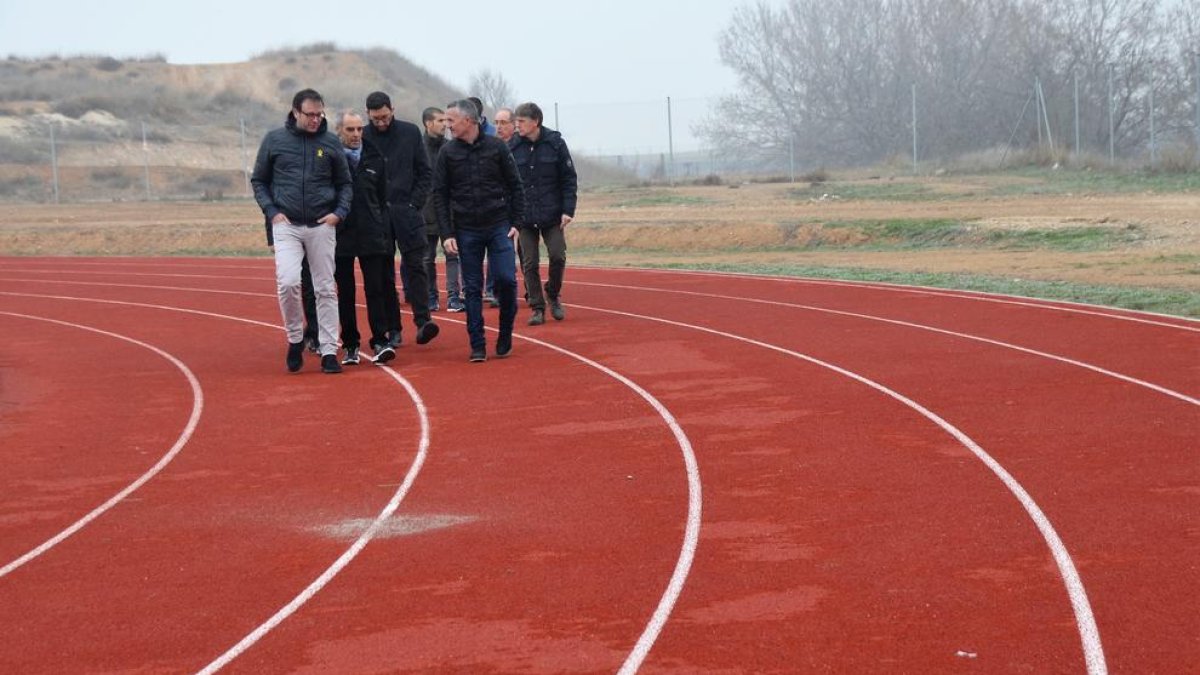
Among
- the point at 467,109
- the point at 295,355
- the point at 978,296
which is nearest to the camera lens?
the point at 295,355

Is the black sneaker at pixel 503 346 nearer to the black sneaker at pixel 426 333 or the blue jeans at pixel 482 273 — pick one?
the blue jeans at pixel 482 273

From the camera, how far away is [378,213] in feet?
41.4

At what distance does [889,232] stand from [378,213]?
14.8 metres

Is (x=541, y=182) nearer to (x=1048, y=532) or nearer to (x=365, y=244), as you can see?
(x=365, y=244)

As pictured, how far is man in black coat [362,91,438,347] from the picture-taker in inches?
509

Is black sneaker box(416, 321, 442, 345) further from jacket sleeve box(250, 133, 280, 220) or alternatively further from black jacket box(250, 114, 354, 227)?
jacket sleeve box(250, 133, 280, 220)

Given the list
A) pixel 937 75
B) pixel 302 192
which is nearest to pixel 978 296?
pixel 302 192

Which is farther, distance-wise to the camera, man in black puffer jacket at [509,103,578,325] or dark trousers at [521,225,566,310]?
dark trousers at [521,225,566,310]

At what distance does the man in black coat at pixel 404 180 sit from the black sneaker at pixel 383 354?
632 millimetres

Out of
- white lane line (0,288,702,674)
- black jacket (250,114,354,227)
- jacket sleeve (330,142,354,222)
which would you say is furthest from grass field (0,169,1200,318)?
black jacket (250,114,354,227)

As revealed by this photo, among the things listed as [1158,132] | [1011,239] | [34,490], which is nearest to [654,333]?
[34,490]

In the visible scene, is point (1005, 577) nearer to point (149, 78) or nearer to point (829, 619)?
point (829, 619)

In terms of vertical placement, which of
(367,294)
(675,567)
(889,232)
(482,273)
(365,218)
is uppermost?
(365,218)

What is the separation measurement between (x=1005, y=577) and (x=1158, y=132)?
48924 mm
